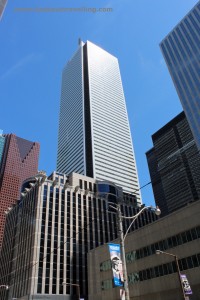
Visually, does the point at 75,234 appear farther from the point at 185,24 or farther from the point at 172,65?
the point at 185,24

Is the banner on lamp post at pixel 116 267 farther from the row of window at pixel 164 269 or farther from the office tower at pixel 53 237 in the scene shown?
the office tower at pixel 53 237

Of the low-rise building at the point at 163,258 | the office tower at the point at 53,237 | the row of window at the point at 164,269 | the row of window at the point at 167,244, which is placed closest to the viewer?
the row of window at the point at 164,269

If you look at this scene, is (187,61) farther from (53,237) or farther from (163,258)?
(163,258)

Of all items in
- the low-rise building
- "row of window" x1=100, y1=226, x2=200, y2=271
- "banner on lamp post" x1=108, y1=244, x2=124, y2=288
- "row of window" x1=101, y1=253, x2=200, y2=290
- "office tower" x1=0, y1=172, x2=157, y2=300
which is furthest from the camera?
"office tower" x1=0, y1=172, x2=157, y2=300

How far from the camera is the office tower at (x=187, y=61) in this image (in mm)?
141125

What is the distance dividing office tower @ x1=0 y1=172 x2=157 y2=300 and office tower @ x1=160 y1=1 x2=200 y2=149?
58090 millimetres

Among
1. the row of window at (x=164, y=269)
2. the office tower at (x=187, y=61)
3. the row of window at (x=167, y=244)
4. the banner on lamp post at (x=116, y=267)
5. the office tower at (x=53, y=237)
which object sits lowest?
the banner on lamp post at (x=116, y=267)

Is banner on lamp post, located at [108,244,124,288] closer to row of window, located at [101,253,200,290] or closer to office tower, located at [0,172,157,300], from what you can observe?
row of window, located at [101,253,200,290]

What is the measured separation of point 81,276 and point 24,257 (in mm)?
18121

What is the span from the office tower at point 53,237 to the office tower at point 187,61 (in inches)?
2287

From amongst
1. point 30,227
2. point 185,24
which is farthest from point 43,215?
point 185,24

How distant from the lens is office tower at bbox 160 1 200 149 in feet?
463

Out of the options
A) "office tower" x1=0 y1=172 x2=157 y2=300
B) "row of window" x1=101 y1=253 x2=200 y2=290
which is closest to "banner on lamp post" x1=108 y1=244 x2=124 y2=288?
"row of window" x1=101 y1=253 x2=200 y2=290

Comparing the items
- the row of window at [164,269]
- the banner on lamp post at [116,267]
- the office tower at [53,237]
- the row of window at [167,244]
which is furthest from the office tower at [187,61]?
the banner on lamp post at [116,267]
